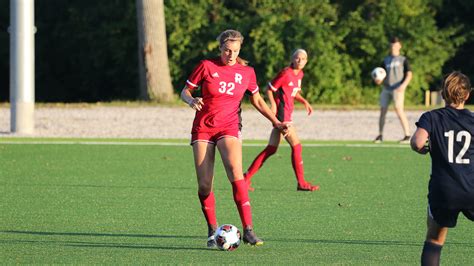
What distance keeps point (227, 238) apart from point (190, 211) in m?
2.82

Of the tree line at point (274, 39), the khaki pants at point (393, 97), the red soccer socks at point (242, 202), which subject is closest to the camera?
the red soccer socks at point (242, 202)

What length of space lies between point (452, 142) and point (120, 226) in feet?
14.1

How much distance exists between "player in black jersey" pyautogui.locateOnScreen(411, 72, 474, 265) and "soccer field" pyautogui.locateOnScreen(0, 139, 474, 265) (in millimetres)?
1512

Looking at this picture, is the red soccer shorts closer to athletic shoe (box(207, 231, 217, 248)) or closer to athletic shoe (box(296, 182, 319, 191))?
athletic shoe (box(207, 231, 217, 248))

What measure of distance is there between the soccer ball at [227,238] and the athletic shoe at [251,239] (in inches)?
6.7

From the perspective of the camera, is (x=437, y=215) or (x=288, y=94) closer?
(x=437, y=215)

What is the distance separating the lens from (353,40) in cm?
3600

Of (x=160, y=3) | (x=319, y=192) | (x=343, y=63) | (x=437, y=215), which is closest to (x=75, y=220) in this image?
(x=319, y=192)

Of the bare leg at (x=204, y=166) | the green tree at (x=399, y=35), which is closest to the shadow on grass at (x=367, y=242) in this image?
the bare leg at (x=204, y=166)

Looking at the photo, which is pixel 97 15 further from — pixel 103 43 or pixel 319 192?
pixel 319 192

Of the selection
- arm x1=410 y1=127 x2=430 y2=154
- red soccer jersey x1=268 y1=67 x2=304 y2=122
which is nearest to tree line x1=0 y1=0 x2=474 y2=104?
red soccer jersey x1=268 y1=67 x2=304 y2=122

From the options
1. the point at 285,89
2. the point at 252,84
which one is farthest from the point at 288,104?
the point at 252,84

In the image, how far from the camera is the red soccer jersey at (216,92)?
10047 mm

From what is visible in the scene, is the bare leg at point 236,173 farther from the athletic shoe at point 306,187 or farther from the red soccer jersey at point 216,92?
the athletic shoe at point 306,187
